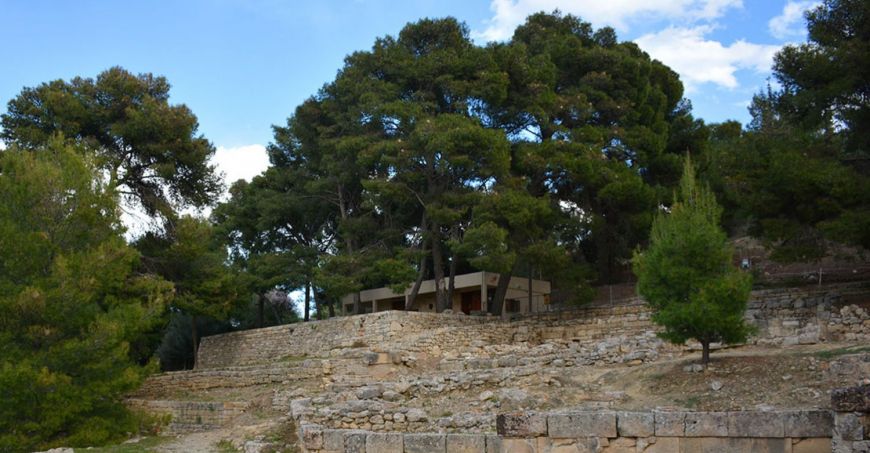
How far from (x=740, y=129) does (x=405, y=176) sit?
77.7ft

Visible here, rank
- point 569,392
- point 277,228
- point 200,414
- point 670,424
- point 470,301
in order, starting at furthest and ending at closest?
point 277,228 < point 470,301 < point 200,414 < point 569,392 < point 670,424

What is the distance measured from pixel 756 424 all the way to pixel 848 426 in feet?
3.85

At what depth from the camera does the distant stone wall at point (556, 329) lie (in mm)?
17562

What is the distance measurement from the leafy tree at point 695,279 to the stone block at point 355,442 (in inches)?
242

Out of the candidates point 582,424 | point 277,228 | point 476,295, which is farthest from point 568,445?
point 277,228

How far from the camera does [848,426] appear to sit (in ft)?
26.0

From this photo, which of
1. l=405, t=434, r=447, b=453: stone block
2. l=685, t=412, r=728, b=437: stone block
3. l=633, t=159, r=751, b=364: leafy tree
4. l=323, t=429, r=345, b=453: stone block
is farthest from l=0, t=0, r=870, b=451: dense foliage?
l=323, t=429, r=345, b=453: stone block

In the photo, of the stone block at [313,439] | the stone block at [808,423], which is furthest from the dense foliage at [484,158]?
the stone block at [808,423]

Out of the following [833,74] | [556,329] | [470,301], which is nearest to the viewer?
[833,74]

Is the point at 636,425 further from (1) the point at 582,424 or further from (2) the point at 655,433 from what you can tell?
(1) the point at 582,424

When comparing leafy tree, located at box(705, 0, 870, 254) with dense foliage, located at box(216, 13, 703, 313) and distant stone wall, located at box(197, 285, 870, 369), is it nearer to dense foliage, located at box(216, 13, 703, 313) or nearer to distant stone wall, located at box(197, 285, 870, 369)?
distant stone wall, located at box(197, 285, 870, 369)

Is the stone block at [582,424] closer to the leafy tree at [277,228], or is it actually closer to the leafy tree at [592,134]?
the leafy tree at [592,134]

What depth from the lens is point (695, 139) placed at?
32719 mm

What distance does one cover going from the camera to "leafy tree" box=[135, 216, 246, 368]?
91.5 ft
